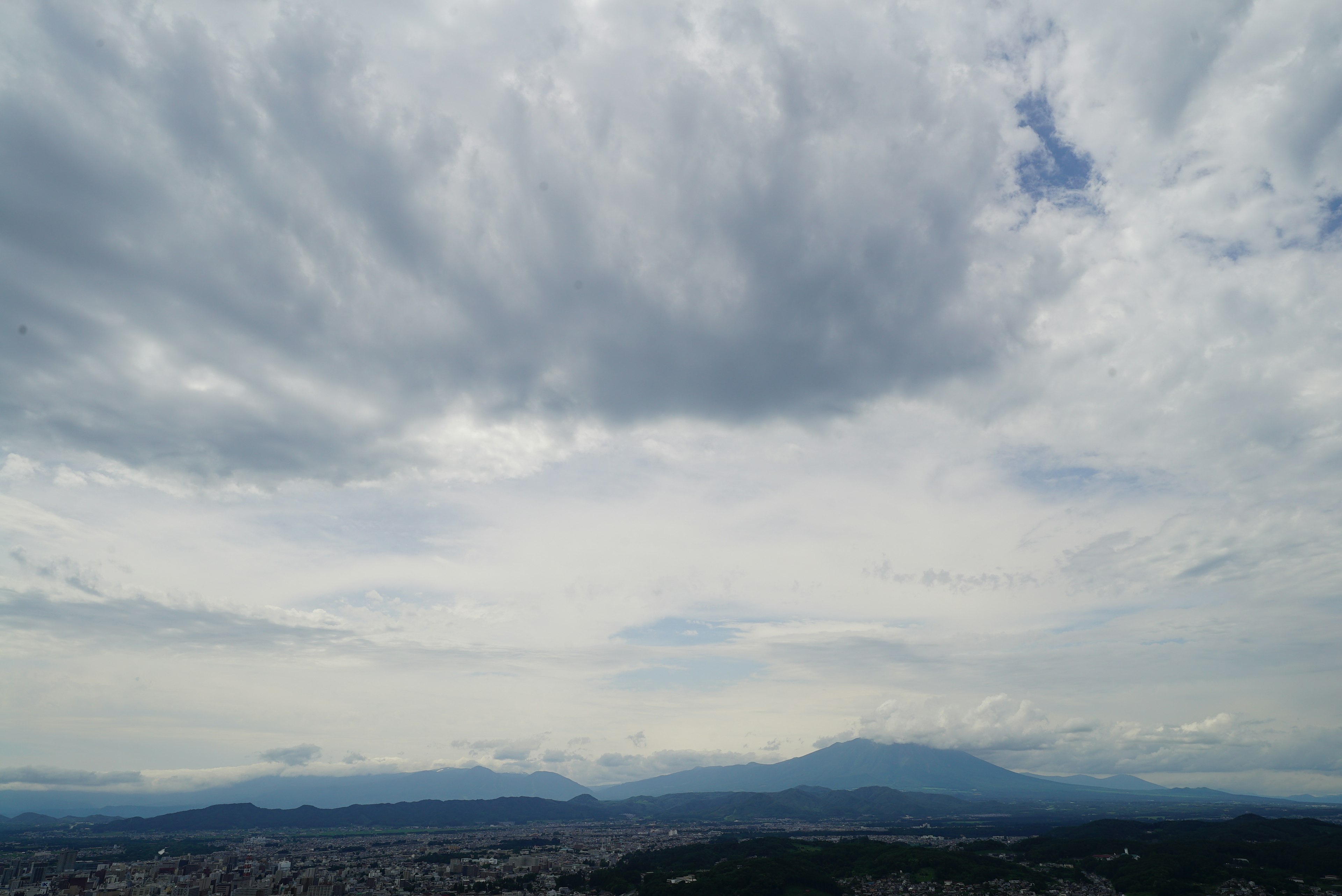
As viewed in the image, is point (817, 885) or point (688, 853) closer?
point (817, 885)

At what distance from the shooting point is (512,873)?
132250 millimetres

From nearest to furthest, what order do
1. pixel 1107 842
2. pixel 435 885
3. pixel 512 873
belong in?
pixel 435 885, pixel 512 873, pixel 1107 842

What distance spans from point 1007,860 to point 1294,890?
45.4m

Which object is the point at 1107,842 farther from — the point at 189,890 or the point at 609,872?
the point at 189,890

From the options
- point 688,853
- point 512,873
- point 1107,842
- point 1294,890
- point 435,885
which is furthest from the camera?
point 688,853

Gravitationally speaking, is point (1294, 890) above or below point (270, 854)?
above

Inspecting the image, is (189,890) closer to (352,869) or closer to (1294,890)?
(352,869)

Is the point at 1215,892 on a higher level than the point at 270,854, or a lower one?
higher

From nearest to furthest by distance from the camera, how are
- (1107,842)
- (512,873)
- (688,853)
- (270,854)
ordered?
1. (512,873)
2. (1107,842)
3. (688,853)
4. (270,854)

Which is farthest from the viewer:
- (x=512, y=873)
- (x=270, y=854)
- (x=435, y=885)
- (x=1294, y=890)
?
(x=270, y=854)

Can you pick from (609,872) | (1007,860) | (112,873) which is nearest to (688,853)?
(609,872)

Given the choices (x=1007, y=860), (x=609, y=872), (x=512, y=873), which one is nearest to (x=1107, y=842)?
(x=1007, y=860)

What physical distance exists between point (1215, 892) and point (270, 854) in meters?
202

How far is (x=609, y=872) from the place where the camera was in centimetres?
12588
